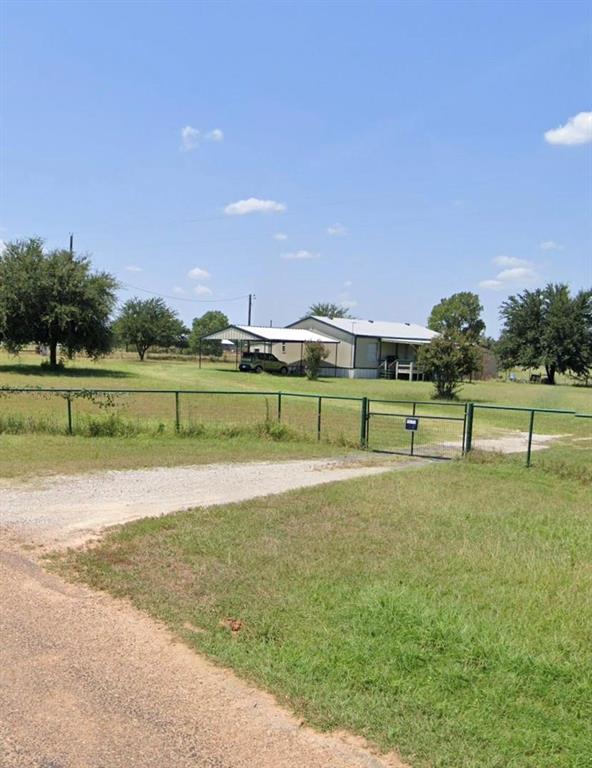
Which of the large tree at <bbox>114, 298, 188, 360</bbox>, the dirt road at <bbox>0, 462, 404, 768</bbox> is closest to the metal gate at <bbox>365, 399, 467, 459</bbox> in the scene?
the dirt road at <bbox>0, 462, 404, 768</bbox>

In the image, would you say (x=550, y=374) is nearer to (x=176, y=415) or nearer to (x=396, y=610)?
(x=176, y=415)

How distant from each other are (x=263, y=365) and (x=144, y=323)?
33.6 meters

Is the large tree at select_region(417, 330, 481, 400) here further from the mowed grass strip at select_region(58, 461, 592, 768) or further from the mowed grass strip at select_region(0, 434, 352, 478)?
the mowed grass strip at select_region(58, 461, 592, 768)

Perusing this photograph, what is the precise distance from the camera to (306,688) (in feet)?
12.0

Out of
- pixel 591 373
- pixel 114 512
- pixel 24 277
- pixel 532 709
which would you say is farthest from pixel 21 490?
pixel 591 373

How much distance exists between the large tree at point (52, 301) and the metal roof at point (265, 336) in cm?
1264

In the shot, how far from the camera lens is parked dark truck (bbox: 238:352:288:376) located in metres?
51.9

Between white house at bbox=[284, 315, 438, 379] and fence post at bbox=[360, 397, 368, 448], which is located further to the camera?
white house at bbox=[284, 315, 438, 379]

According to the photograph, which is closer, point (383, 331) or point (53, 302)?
point (53, 302)

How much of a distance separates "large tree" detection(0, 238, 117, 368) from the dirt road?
37.4 meters

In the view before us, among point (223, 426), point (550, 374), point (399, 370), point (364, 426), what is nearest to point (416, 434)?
point (364, 426)

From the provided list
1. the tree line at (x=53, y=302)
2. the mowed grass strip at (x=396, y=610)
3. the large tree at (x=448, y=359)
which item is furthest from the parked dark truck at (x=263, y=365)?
the mowed grass strip at (x=396, y=610)

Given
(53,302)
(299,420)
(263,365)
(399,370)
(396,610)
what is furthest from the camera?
(399,370)

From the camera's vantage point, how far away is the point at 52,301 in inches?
1558
